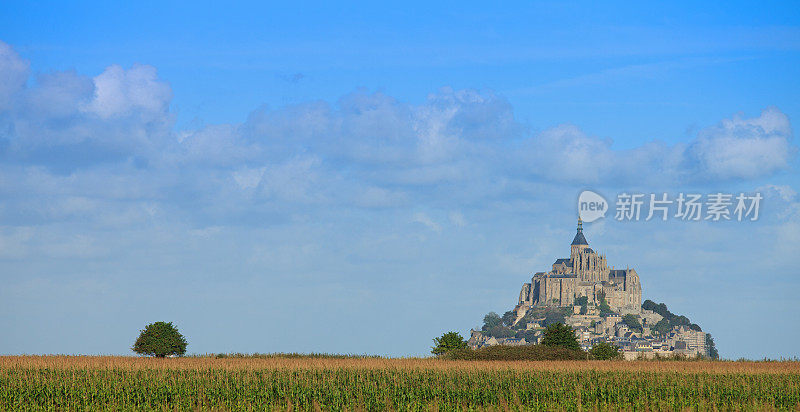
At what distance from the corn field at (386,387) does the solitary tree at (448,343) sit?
64.7 ft

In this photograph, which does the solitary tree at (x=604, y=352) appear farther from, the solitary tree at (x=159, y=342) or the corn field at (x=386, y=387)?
the solitary tree at (x=159, y=342)

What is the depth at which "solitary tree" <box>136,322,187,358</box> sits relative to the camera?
65375 millimetres

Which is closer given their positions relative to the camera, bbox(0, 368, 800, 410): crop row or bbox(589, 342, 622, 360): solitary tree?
bbox(0, 368, 800, 410): crop row

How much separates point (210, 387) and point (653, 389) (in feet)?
62.8

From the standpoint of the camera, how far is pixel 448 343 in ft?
238

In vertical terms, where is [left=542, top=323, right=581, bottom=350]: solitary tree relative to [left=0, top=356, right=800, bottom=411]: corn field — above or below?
above

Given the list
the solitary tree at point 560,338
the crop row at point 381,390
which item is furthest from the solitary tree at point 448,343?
the crop row at point 381,390

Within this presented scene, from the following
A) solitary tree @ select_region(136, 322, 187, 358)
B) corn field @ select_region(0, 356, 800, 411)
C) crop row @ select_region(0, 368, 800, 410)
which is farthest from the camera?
solitary tree @ select_region(136, 322, 187, 358)

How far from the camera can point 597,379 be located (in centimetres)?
4481

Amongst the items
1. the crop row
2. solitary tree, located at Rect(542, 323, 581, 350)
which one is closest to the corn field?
the crop row

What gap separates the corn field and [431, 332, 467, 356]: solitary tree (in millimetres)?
19735

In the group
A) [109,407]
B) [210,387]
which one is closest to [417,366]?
[210,387]

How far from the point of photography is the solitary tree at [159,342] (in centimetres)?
6538

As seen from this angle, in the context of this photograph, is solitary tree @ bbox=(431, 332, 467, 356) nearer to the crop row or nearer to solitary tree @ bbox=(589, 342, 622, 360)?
solitary tree @ bbox=(589, 342, 622, 360)
